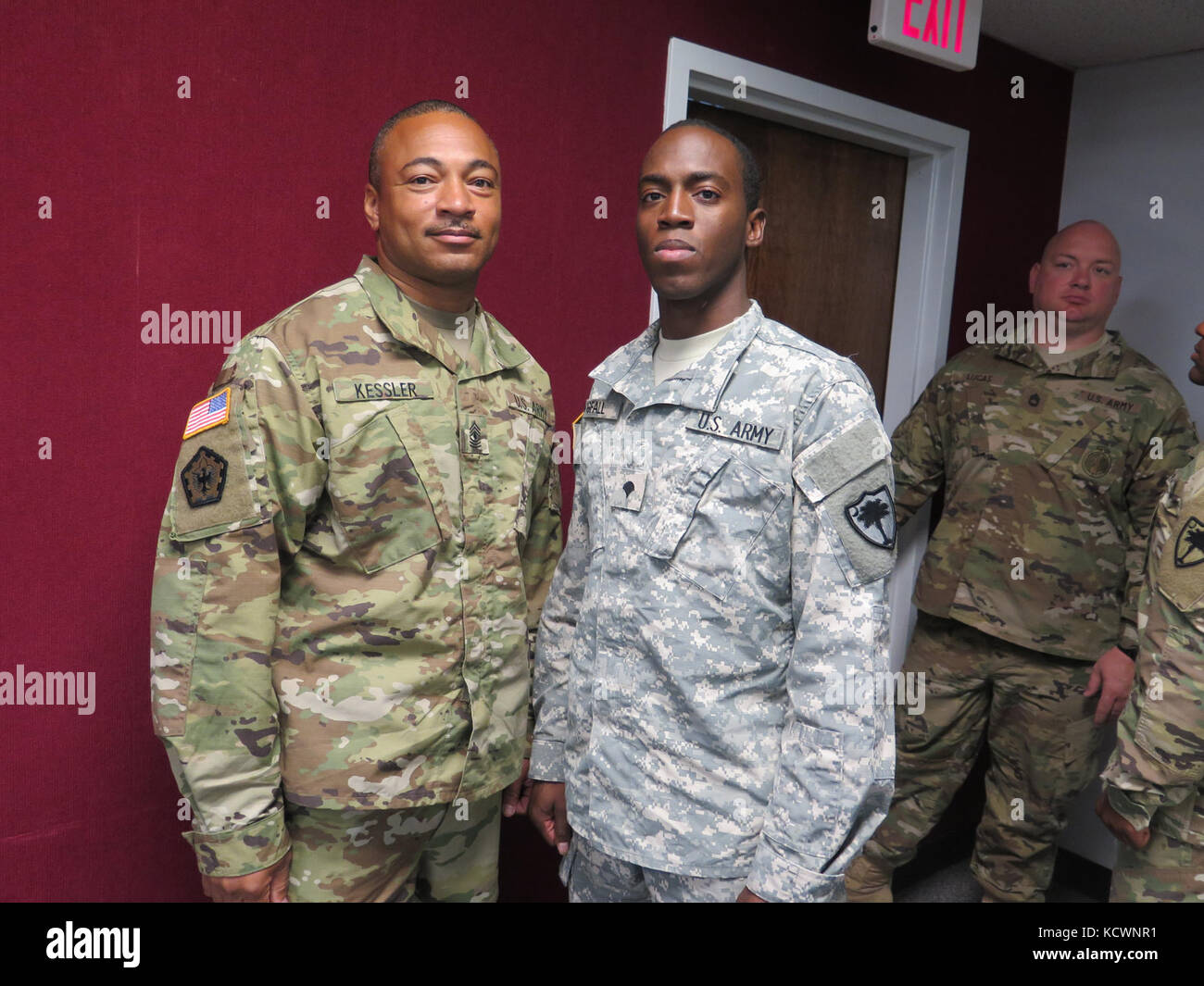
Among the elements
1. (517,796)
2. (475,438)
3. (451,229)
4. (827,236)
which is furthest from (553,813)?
(827,236)

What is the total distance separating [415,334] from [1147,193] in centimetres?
239

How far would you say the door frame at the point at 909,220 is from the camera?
7.47ft

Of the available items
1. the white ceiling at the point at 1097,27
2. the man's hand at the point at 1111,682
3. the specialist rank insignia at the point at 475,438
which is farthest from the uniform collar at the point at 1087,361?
the specialist rank insignia at the point at 475,438

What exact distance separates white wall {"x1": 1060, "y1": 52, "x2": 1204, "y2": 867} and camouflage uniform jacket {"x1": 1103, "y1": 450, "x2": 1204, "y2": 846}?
1.37 metres

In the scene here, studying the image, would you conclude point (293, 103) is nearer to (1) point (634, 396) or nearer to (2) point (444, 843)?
(1) point (634, 396)

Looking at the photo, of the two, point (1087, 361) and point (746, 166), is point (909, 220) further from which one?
point (746, 166)

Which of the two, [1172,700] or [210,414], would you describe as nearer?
[210,414]

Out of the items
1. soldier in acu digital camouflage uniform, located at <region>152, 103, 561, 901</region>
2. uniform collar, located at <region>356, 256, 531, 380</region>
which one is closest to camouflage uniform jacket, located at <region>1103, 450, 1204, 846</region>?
soldier in acu digital camouflage uniform, located at <region>152, 103, 561, 901</region>

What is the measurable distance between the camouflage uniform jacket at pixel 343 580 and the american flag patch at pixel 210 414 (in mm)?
11

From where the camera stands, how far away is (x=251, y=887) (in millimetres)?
1205

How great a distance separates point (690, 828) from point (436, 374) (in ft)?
2.41

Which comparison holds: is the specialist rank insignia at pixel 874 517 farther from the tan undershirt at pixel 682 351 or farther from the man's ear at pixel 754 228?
the man's ear at pixel 754 228

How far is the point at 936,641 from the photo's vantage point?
245cm

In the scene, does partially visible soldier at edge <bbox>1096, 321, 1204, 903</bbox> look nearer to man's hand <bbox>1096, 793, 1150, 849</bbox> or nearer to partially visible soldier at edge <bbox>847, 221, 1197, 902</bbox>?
man's hand <bbox>1096, 793, 1150, 849</bbox>
